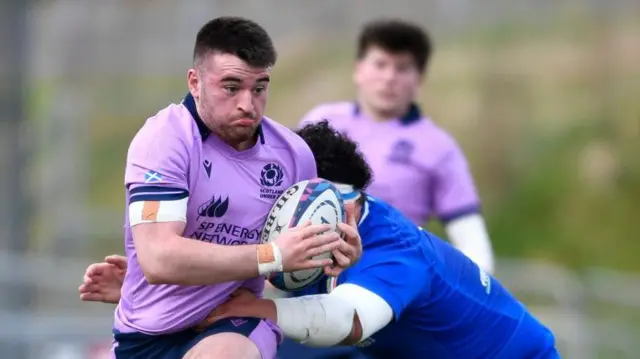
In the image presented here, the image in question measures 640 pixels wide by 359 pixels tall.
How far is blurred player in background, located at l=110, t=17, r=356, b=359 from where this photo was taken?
181 inches

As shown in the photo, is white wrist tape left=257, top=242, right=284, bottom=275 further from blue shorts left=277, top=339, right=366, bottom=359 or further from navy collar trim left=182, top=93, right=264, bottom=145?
blue shorts left=277, top=339, right=366, bottom=359

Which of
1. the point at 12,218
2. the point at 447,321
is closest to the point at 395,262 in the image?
the point at 447,321

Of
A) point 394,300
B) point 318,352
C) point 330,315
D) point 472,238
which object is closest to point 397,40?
point 472,238

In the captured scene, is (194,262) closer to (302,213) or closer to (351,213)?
(302,213)

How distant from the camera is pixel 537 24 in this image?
17.5m

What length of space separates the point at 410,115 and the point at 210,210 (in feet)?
11.7

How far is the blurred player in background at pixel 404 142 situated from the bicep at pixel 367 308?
101 inches

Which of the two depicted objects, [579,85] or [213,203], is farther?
[579,85]

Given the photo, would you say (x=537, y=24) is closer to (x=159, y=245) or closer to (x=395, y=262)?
(x=395, y=262)

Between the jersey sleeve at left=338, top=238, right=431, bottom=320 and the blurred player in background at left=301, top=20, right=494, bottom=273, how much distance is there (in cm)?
236

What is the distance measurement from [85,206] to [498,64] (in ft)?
20.0

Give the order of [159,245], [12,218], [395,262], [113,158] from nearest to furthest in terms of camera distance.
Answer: [159,245] → [395,262] → [12,218] → [113,158]

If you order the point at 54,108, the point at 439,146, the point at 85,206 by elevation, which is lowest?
the point at 85,206

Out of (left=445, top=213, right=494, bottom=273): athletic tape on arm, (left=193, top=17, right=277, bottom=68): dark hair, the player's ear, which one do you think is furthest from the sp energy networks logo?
(left=445, top=213, right=494, bottom=273): athletic tape on arm
